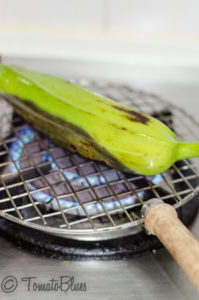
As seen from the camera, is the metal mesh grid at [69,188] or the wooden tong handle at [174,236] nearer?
the wooden tong handle at [174,236]

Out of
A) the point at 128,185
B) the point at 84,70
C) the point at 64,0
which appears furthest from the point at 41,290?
the point at 64,0

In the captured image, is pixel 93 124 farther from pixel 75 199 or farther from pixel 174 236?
pixel 174 236

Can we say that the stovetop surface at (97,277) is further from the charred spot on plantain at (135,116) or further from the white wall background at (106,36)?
the white wall background at (106,36)

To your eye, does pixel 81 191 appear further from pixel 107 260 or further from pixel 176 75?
pixel 176 75
